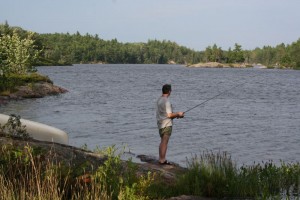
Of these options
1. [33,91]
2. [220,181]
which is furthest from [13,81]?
[220,181]

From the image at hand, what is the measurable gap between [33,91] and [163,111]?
38145 mm

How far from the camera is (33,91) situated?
164ft

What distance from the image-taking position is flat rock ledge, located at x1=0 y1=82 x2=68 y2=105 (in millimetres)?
44984

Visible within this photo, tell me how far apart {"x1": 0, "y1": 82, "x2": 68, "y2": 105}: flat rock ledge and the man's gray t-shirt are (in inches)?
1162

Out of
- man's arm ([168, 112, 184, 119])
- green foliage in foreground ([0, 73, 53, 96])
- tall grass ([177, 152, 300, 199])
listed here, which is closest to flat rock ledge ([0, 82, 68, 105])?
green foliage in foreground ([0, 73, 53, 96])

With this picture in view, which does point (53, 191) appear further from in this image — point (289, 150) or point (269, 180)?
point (289, 150)

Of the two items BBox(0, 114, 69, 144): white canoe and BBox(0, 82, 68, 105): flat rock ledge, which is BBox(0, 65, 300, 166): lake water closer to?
BBox(0, 82, 68, 105): flat rock ledge

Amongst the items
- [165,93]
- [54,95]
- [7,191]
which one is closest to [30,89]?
[54,95]

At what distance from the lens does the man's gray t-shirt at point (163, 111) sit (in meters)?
13.7

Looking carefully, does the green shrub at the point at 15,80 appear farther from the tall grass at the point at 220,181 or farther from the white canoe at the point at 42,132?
the tall grass at the point at 220,181

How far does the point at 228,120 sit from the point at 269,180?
82.5 feet

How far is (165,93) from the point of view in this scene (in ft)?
45.1

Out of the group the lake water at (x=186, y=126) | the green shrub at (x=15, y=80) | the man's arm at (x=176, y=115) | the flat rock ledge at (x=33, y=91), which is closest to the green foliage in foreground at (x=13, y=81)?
the green shrub at (x=15, y=80)

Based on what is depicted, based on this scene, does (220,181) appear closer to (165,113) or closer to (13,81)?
(165,113)
